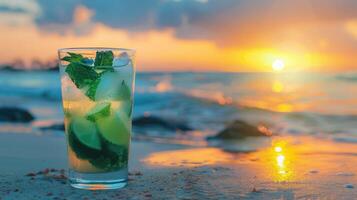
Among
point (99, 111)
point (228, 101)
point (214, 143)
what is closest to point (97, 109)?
point (99, 111)

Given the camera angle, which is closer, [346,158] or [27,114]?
[346,158]

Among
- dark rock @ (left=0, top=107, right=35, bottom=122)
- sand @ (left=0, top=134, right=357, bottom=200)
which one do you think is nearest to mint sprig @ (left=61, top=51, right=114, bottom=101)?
sand @ (left=0, top=134, right=357, bottom=200)

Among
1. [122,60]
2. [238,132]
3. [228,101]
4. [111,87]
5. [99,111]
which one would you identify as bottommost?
[238,132]

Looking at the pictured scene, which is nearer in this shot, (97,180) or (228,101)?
(97,180)

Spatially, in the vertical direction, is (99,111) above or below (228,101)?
below

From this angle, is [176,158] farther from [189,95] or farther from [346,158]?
[189,95]

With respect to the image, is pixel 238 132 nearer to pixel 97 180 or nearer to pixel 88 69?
pixel 97 180

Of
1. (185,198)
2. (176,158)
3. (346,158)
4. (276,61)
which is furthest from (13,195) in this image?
(276,61)
